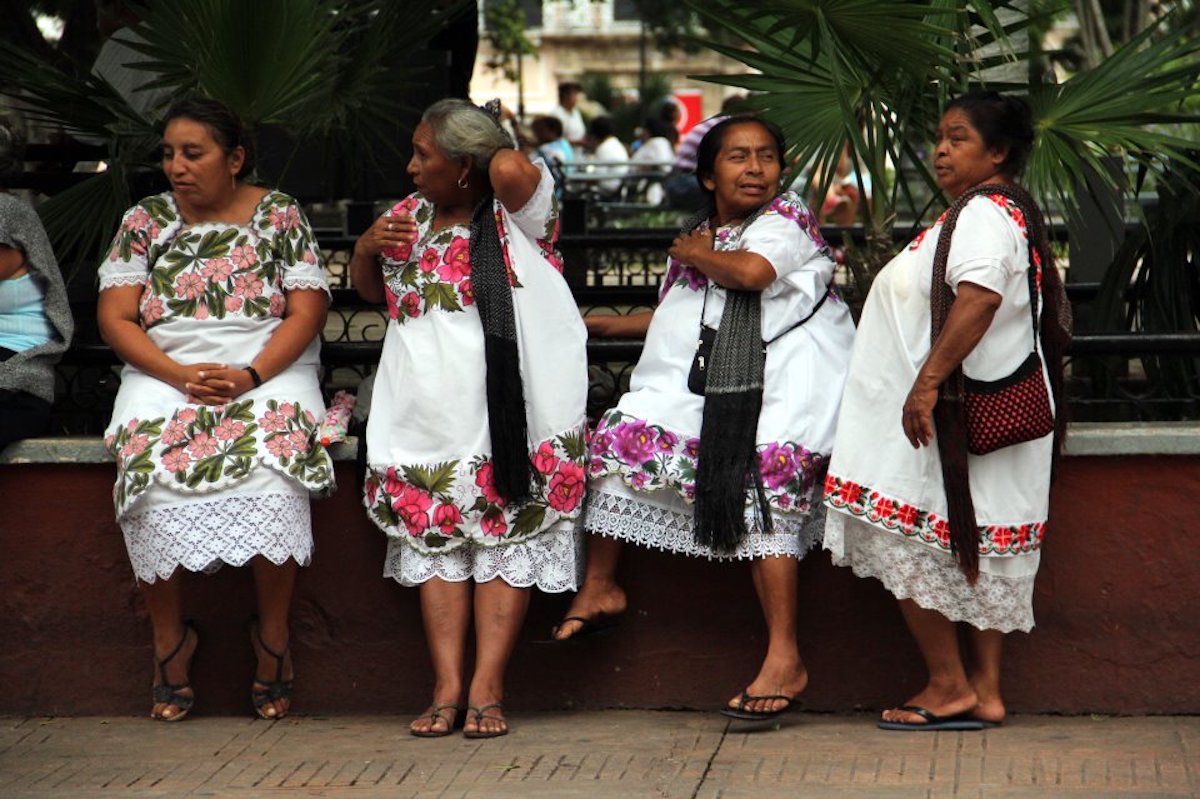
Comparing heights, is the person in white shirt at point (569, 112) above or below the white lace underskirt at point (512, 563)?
above

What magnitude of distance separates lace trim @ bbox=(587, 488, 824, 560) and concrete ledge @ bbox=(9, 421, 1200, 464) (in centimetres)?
78

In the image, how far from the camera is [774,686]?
17.3ft

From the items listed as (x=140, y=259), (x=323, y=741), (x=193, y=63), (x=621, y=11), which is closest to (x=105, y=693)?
(x=323, y=741)

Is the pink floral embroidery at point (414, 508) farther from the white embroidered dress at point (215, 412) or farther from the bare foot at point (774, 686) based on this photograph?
the bare foot at point (774, 686)

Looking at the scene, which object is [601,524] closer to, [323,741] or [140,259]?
[323,741]

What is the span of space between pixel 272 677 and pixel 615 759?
3.90 ft

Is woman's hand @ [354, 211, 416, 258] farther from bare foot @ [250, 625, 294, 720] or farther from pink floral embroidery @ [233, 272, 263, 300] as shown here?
bare foot @ [250, 625, 294, 720]

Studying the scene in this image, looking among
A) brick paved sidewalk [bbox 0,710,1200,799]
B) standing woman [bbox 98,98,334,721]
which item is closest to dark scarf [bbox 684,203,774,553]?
brick paved sidewalk [bbox 0,710,1200,799]

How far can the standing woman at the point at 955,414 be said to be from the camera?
4957 mm

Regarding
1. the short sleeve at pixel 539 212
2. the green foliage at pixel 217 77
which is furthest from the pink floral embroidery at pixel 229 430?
the green foliage at pixel 217 77

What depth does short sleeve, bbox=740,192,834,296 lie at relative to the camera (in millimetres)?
5309

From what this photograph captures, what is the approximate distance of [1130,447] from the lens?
5.39 m

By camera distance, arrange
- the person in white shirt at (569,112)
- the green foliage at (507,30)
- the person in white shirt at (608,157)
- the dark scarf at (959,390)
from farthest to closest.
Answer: the green foliage at (507,30), the person in white shirt at (569,112), the person in white shirt at (608,157), the dark scarf at (959,390)

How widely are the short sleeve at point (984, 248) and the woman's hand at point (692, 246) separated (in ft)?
2.51
